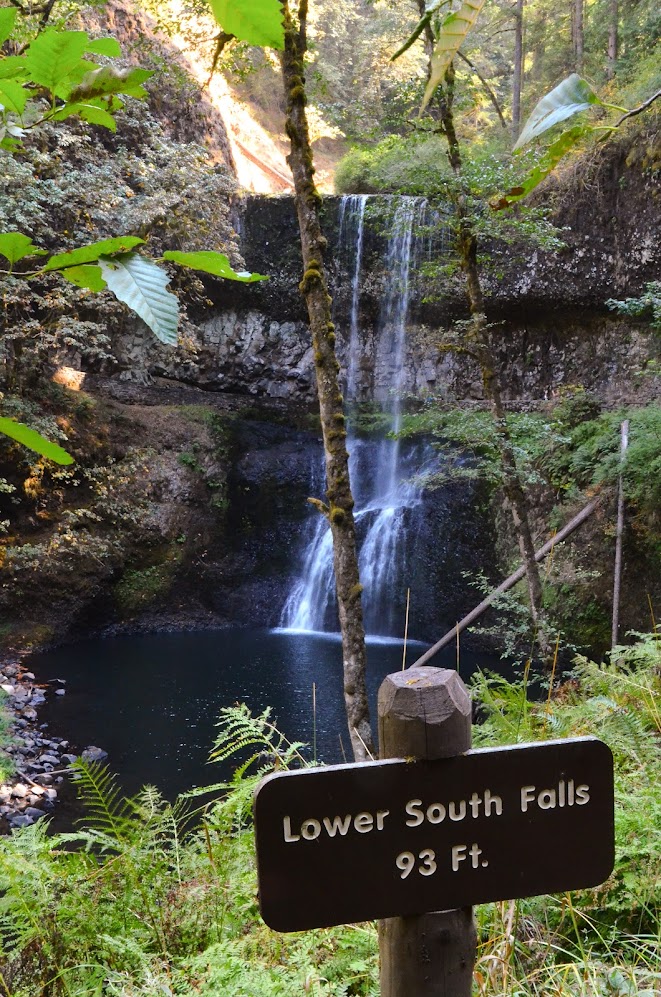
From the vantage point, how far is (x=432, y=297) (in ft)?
21.6

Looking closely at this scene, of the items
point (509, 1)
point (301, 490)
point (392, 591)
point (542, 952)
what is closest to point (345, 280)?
point (301, 490)

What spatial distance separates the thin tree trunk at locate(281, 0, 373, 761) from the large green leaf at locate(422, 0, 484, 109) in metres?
3.24

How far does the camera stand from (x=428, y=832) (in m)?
1.12

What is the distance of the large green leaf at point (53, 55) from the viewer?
0.63 meters

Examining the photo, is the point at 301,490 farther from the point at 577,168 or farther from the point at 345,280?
the point at 577,168

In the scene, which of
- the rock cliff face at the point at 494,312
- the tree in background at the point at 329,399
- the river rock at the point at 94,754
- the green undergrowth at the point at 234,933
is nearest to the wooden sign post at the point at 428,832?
the green undergrowth at the point at 234,933

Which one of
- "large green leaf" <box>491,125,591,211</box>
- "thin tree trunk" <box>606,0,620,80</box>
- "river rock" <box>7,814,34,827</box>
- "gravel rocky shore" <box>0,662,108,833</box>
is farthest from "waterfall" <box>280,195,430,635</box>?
"large green leaf" <box>491,125,591,211</box>

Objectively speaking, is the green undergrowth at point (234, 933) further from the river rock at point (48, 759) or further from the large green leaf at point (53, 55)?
the river rock at point (48, 759)

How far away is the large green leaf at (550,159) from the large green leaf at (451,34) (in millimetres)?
157

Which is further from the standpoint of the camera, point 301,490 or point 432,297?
point 301,490

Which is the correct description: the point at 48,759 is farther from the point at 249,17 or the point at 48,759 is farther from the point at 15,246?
the point at 249,17

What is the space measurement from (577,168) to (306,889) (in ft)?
41.6

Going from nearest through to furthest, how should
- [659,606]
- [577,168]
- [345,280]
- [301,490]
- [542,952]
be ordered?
[542,952]
[659,606]
[577,168]
[301,490]
[345,280]

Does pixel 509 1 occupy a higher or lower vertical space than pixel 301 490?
higher
